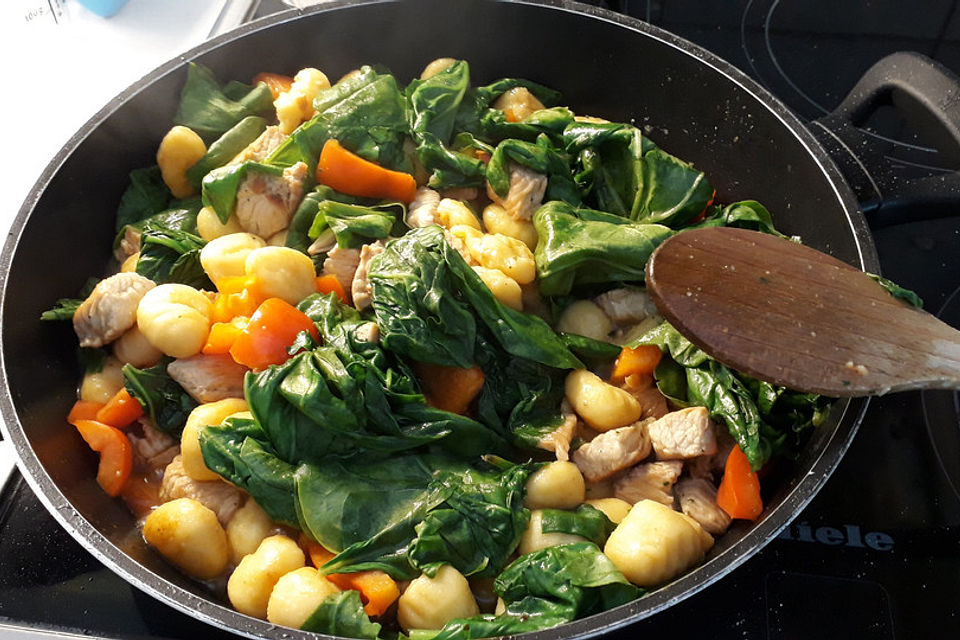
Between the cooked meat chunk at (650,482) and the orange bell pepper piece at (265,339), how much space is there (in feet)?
2.90

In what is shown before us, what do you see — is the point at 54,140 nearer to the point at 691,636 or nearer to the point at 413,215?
the point at 413,215

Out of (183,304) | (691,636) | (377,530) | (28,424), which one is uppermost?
(183,304)

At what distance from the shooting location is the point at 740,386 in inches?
74.2

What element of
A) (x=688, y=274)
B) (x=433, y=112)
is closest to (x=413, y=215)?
(x=433, y=112)

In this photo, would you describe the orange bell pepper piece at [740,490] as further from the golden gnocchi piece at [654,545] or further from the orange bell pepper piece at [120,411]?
the orange bell pepper piece at [120,411]

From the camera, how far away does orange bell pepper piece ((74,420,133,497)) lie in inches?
73.8

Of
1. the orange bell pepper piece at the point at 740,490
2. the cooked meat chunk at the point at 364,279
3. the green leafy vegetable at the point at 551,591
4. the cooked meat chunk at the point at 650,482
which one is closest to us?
the green leafy vegetable at the point at 551,591

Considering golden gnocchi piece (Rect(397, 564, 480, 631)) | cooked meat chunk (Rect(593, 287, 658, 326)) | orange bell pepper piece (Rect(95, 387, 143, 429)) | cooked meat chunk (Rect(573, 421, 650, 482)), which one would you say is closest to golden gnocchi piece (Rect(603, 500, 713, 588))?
cooked meat chunk (Rect(573, 421, 650, 482))

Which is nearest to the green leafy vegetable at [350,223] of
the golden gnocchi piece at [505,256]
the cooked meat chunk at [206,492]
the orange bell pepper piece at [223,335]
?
→ the golden gnocchi piece at [505,256]

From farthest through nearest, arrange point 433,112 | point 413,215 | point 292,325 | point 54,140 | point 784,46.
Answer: point 784,46 < point 54,140 < point 433,112 < point 413,215 < point 292,325

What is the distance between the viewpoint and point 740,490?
177 centimetres

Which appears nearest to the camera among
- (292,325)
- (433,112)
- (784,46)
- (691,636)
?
(691,636)

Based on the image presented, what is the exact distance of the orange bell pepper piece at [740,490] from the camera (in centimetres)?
175

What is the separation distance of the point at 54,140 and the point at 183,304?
43.2 inches
